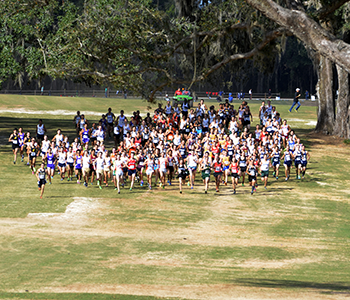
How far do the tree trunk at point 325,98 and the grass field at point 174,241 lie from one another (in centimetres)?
1129

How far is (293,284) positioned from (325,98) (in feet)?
80.8

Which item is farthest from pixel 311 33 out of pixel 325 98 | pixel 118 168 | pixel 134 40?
pixel 325 98

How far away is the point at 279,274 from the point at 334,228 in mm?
4782

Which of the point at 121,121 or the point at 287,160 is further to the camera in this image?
the point at 121,121

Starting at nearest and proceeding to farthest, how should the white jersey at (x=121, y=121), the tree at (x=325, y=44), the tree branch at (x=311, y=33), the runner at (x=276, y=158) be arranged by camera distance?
the tree branch at (x=311, y=33), the tree at (x=325, y=44), the runner at (x=276, y=158), the white jersey at (x=121, y=121)

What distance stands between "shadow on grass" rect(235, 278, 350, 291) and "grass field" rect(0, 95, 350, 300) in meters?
0.02

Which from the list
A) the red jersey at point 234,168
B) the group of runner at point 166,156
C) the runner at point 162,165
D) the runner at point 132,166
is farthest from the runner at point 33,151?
the red jersey at point 234,168

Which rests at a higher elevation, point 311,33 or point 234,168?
point 311,33

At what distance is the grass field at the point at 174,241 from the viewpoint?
1016 centimetres

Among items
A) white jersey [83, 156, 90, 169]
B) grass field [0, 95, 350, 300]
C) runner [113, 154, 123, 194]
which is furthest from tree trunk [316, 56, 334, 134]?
white jersey [83, 156, 90, 169]

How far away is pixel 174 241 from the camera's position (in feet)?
44.7

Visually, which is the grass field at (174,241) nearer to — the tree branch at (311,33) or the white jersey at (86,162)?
the white jersey at (86,162)

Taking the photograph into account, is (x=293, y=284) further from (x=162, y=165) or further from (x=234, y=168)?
(x=162, y=165)

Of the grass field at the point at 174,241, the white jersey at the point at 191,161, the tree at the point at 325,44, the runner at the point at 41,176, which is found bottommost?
the grass field at the point at 174,241
